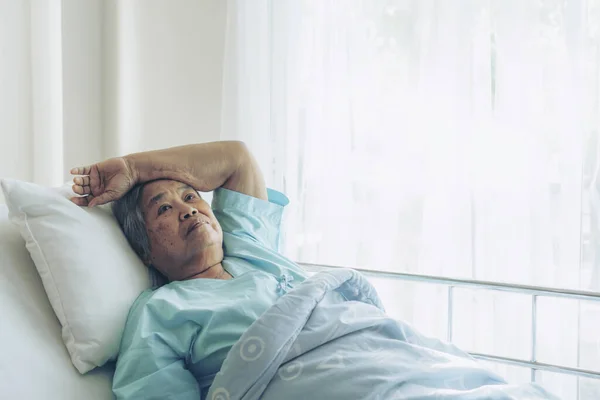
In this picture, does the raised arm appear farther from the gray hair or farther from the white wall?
the white wall

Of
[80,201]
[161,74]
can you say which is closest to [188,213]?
[80,201]

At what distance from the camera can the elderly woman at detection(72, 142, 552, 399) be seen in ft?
3.81

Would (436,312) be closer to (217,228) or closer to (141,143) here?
(217,228)

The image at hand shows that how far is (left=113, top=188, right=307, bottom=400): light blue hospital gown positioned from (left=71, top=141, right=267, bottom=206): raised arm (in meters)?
0.20

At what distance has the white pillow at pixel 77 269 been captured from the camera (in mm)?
1254

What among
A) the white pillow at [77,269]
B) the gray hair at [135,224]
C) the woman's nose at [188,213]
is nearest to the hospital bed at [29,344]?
the white pillow at [77,269]

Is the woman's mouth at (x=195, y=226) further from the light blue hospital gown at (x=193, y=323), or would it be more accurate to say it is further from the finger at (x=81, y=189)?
the finger at (x=81, y=189)

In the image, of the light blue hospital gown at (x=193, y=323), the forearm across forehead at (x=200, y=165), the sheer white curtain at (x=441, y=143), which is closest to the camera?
the light blue hospital gown at (x=193, y=323)

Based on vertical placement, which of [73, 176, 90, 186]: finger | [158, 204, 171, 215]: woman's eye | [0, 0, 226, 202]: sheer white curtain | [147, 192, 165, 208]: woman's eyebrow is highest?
[0, 0, 226, 202]: sheer white curtain

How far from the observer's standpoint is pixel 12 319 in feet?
3.90

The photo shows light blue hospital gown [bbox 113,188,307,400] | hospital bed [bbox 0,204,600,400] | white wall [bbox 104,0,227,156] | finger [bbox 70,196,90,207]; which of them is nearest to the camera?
hospital bed [bbox 0,204,600,400]

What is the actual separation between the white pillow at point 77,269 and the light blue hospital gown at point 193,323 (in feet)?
0.15

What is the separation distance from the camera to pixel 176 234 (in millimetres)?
1514

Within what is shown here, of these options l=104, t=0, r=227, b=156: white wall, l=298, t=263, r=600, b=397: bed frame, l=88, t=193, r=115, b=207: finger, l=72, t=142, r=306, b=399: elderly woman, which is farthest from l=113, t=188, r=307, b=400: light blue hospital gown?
l=104, t=0, r=227, b=156: white wall
